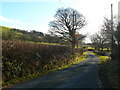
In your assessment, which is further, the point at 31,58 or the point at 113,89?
the point at 31,58

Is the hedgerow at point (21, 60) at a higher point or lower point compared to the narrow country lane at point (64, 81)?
higher

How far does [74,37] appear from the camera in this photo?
2758 centimetres

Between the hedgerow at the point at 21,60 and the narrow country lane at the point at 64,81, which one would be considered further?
the hedgerow at the point at 21,60

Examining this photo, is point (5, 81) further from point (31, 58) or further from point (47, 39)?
point (47, 39)

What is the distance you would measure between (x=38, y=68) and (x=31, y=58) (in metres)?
1.21

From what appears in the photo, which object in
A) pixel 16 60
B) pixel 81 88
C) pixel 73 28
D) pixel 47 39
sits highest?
pixel 73 28

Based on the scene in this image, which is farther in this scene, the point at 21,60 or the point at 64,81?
the point at 21,60

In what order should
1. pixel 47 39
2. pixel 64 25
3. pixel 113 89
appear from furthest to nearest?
pixel 64 25
pixel 47 39
pixel 113 89

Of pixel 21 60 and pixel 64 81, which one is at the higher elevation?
pixel 21 60

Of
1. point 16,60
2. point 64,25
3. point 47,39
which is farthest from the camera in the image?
point 64,25

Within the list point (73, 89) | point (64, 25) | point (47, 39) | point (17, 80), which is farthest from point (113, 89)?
point (64, 25)

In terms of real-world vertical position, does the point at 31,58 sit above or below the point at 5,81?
above

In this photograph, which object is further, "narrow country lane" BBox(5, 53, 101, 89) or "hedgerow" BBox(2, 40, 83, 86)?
"hedgerow" BBox(2, 40, 83, 86)

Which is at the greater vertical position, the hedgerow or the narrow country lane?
the hedgerow
